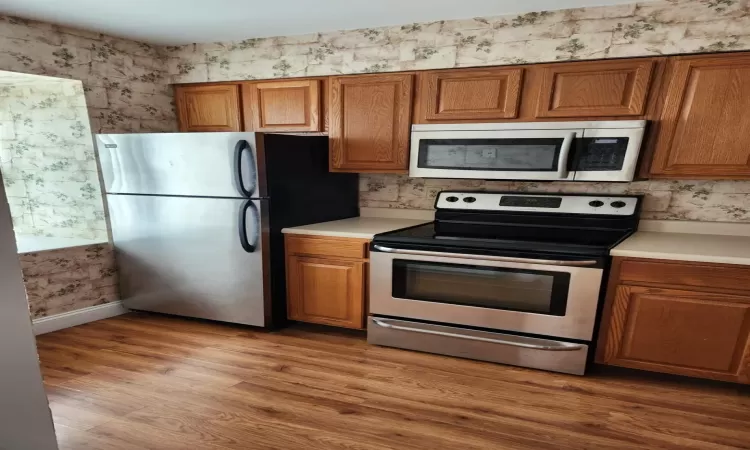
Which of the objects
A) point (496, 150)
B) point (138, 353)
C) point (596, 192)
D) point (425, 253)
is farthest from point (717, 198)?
point (138, 353)

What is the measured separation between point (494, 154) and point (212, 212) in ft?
5.91

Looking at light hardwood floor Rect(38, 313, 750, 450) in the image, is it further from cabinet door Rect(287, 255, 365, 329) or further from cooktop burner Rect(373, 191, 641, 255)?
cooktop burner Rect(373, 191, 641, 255)

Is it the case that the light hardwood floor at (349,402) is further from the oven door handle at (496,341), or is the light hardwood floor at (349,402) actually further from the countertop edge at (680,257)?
the countertop edge at (680,257)

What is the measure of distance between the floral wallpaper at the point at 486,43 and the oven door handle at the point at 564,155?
1.45 ft

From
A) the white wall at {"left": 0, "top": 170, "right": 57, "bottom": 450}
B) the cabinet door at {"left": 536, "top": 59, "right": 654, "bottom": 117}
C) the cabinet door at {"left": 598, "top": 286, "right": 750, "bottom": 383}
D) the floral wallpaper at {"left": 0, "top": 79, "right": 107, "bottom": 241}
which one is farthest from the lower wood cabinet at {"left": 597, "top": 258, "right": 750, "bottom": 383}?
the floral wallpaper at {"left": 0, "top": 79, "right": 107, "bottom": 241}

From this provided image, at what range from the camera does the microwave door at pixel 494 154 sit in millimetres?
2219

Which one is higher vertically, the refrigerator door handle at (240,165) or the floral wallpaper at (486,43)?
the floral wallpaper at (486,43)

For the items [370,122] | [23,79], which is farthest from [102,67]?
[370,122]

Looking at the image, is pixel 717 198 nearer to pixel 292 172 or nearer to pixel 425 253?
pixel 425 253

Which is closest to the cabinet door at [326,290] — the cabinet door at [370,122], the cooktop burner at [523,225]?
the cooktop burner at [523,225]

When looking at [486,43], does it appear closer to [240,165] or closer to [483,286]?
[483,286]

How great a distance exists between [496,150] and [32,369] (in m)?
2.23

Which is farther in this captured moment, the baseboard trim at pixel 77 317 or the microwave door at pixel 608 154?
the baseboard trim at pixel 77 317

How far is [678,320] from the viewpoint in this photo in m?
1.94
